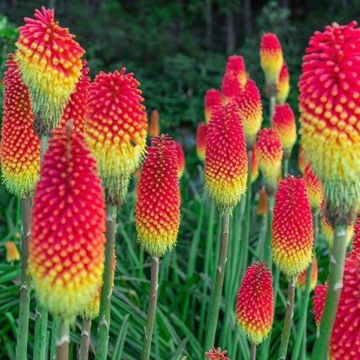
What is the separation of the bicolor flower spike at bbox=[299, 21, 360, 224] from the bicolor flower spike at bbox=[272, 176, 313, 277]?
120 centimetres

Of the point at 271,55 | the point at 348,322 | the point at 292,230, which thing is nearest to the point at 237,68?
the point at 271,55

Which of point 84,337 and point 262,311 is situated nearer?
point 84,337

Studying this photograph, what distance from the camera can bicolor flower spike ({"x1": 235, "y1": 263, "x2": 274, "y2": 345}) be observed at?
360cm

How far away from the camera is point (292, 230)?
3.60 meters

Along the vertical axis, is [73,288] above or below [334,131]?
below

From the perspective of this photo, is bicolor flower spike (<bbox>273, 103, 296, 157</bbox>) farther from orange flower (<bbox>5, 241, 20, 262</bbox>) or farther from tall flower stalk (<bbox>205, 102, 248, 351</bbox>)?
orange flower (<bbox>5, 241, 20, 262</bbox>)

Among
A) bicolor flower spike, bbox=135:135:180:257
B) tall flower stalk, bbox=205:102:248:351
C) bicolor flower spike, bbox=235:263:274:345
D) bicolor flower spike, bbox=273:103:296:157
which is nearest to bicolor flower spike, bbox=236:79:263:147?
bicolor flower spike, bbox=273:103:296:157

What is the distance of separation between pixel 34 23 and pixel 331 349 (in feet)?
5.54

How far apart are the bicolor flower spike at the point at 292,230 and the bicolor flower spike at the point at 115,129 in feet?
3.71

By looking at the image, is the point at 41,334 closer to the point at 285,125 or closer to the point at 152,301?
the point at 152,301

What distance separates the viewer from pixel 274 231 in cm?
368

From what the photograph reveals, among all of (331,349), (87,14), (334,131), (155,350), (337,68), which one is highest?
(87,14)

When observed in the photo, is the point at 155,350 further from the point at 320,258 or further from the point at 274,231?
the point at 320,258

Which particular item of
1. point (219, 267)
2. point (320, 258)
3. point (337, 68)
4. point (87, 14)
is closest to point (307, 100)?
point (337, 68)
